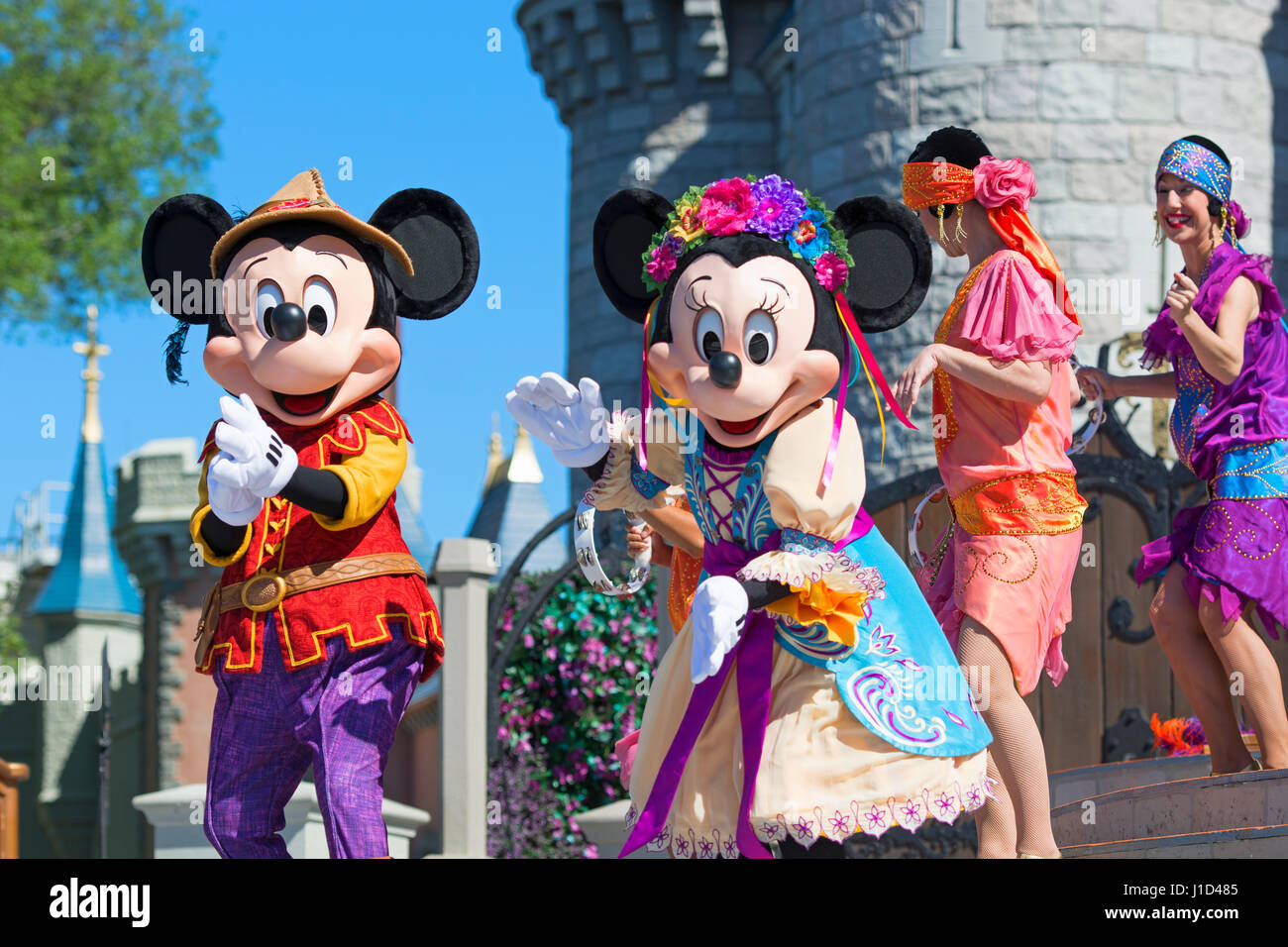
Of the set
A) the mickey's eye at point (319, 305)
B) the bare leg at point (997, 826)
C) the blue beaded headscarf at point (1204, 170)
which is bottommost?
the bare leg at point (997, 826)

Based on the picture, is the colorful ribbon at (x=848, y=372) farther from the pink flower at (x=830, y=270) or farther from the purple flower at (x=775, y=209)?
the purple flower at (x=775, y=209)

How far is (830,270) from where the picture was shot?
4602 mm

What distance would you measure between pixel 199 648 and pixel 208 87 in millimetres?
12597

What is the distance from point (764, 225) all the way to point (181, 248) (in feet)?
5.12

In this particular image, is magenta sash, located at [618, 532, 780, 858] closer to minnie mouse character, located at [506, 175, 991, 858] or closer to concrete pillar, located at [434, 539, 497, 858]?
minnie mouse character, located at [506, 175, 991, 858]

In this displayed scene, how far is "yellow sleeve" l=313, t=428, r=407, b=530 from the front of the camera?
15.1ft

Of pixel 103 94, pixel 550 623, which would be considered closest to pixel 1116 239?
pixel 550 623

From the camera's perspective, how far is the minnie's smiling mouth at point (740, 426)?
4.49m

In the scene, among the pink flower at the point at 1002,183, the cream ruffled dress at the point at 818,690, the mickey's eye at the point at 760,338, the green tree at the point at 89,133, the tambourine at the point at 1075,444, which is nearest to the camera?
the cream ruffled dress at the point at 818,690

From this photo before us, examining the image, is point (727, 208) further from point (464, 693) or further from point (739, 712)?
point (464, 693)

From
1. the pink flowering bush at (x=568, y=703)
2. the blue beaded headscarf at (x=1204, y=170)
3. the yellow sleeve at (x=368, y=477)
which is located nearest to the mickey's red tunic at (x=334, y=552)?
the yellow sleeve at (x=368, y=477)

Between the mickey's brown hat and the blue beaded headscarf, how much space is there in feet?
7.23

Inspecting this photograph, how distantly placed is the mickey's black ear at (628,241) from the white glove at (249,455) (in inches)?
Result: 38.5

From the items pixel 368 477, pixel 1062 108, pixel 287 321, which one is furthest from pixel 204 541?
pixel 1062 108
